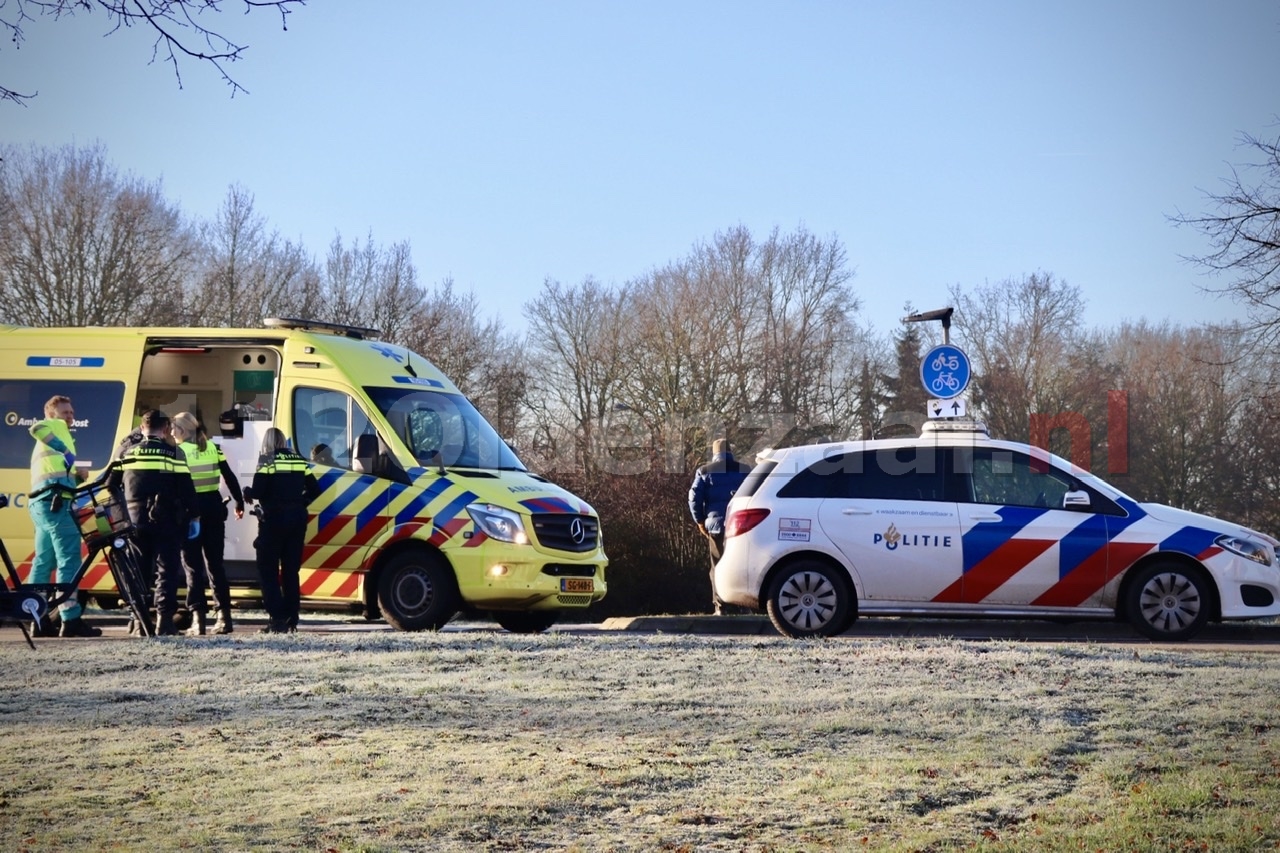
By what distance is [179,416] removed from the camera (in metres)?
13.1

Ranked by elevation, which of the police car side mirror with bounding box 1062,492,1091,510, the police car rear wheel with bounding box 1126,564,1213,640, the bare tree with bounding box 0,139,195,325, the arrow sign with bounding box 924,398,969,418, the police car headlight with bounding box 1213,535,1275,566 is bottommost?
the police car rear wheel with bounding box 1126,564,1213,640

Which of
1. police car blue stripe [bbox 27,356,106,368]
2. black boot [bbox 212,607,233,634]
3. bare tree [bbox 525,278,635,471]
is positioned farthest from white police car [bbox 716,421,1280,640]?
bare tree [bbox 525,278,635,471]

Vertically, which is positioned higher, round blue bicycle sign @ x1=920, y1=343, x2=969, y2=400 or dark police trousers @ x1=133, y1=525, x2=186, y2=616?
round blue bicycle sign @ x1=920, y1=343, x2=969, y2=400

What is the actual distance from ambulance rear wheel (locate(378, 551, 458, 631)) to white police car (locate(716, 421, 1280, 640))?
2.54 metres

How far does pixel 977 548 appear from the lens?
42.9ft

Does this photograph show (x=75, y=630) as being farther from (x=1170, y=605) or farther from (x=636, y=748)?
(x=1170, y=605)

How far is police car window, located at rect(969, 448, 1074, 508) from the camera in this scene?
1317 cm

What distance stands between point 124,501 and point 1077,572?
8.39 metres

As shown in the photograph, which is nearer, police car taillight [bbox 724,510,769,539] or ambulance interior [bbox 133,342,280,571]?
police car taillight [bbox 724,510,769,539]

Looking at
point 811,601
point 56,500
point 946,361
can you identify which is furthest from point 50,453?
point 946,361

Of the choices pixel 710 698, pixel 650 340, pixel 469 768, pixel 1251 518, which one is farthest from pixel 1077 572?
pixel 1251 518

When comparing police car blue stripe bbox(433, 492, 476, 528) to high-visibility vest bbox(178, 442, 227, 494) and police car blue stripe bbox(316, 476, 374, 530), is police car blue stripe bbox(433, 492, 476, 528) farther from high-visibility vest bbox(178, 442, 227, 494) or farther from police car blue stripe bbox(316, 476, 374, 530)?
high-visibility vest bbox(178, 442, 227, 494)

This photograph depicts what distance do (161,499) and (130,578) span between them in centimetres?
102

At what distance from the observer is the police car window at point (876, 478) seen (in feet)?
43.6
